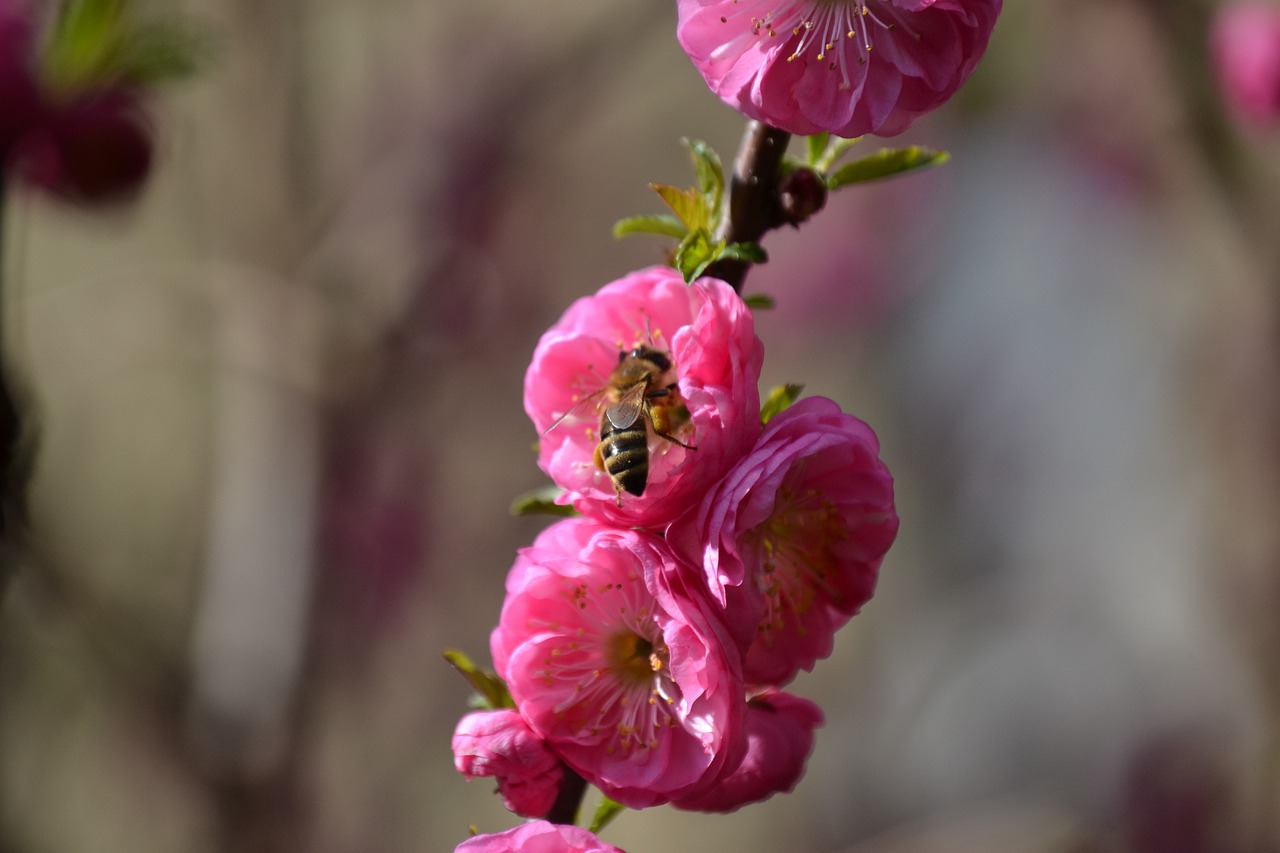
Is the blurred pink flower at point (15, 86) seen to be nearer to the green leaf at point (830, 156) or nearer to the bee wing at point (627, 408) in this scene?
the bee wing at point (627, 408)

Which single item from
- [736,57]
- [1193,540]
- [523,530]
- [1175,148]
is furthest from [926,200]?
[736,57]

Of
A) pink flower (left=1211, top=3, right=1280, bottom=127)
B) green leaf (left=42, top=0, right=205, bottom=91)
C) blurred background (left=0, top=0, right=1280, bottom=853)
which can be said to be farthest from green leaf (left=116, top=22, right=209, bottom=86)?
pink flower (left=1211, top=3, right=1280, bottom=127)

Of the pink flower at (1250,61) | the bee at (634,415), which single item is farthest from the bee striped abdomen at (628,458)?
the pink flower at (1250,61)

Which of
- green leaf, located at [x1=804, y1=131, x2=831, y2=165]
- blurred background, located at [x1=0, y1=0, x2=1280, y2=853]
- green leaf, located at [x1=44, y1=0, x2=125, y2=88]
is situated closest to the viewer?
green leaf, located at [x1=804, y1=131, x2=831, y2=165]

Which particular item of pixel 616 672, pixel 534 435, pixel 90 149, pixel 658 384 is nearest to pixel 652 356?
pixel 658 384

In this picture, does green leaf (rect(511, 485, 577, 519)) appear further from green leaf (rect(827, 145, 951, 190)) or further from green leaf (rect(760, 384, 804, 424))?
green leaf (rect(827, 145, 951, 190))

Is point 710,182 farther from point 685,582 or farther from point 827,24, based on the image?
point 685,582

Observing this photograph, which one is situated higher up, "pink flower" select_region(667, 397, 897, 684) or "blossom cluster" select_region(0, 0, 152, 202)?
"blossom cluster" select_region(0, 0, 152, 202)
